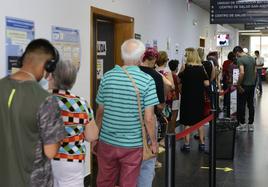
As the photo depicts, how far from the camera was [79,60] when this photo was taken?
455 centimetres

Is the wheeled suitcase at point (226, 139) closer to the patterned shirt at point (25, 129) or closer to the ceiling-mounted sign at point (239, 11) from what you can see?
the ceiling-mounted sign at point (239, 11)

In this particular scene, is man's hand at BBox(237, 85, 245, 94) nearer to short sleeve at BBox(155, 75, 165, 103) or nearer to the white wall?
the white wall

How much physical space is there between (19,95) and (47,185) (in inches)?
21.4

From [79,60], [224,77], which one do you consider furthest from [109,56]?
[224,77]

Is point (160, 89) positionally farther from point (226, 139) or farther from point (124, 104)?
point (226, 139)

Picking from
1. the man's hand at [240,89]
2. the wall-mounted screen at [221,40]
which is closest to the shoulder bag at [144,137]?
the man's hand at [240,89]

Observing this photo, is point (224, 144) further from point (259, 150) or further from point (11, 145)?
point (11, 145)

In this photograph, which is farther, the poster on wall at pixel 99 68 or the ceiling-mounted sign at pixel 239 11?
the ceiling-mounted sign at pixel 239 11

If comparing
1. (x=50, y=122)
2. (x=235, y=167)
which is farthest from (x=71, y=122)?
(x=235, y=167)

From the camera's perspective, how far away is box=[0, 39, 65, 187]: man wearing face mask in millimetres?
2033

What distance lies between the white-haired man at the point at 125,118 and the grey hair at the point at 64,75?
0.56 meters

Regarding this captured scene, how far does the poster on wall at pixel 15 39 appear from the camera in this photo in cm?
334

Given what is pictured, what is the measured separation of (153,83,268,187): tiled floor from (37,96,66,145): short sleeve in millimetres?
2834

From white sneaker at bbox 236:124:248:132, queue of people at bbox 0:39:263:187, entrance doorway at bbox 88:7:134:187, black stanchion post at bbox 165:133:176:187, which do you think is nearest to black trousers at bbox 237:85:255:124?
white sneaker at bbox 236:124:248:132
